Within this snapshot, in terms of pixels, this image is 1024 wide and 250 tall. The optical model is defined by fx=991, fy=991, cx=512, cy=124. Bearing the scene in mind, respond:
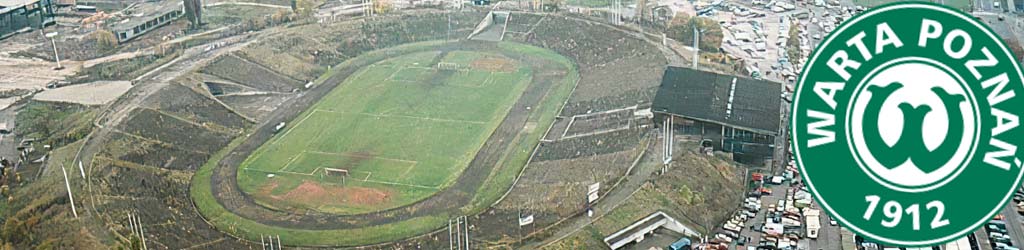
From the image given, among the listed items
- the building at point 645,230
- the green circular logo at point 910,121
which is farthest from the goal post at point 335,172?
the green circular logo at point 910,121

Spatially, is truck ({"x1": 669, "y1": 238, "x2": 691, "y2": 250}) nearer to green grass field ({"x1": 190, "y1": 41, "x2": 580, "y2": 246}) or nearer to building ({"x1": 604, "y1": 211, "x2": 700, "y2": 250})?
building ({"x1": 604, "y1": 211, "x2": 700, "y2": 250})

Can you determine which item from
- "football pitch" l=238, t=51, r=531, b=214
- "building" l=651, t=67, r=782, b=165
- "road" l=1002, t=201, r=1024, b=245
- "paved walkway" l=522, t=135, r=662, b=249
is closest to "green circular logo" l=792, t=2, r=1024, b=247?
"paved walkway" l=522, t=135, r=662, b=249

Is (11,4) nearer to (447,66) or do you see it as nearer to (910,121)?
(447,66)

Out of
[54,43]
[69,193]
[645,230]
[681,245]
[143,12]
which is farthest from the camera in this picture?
[143,12]

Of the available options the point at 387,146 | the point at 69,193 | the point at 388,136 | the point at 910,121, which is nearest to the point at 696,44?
the point at 388,136

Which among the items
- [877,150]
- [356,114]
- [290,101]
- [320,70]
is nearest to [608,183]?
[356,114]
